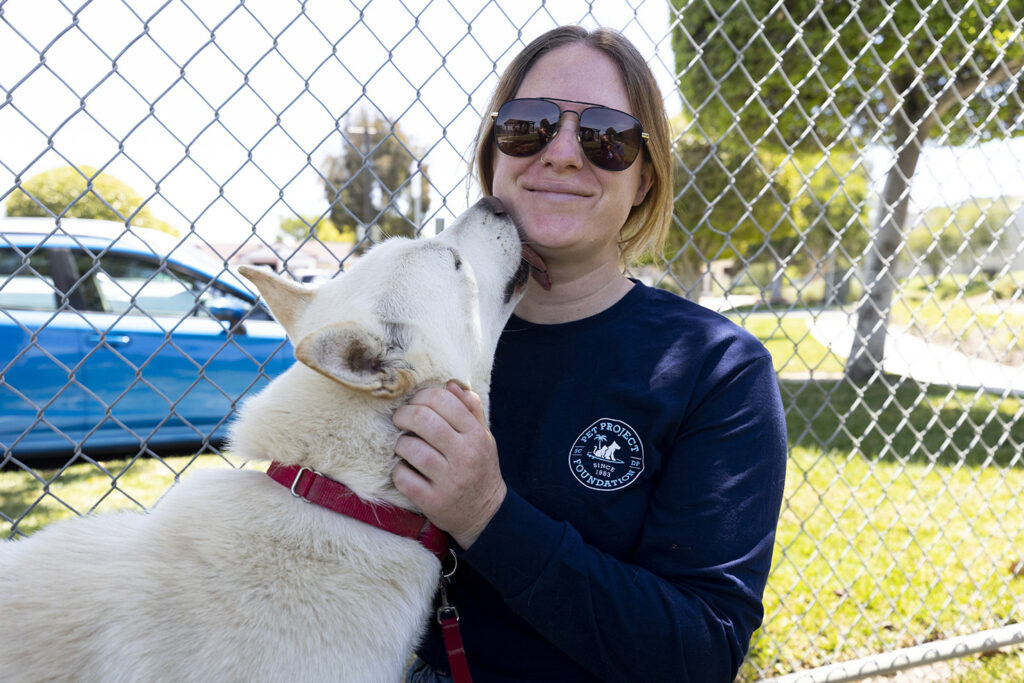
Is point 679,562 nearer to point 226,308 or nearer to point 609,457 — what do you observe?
point 609,457

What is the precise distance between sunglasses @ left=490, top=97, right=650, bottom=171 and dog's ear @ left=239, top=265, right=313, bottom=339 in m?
0.73

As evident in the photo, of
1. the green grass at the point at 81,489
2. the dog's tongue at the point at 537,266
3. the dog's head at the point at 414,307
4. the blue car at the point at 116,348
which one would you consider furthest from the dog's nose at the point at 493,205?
the green grass at the point at 81,489

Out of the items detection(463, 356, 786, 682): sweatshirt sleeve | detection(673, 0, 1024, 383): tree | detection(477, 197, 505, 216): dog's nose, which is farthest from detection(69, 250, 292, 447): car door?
detection(673, 0, 1024, 383): tree

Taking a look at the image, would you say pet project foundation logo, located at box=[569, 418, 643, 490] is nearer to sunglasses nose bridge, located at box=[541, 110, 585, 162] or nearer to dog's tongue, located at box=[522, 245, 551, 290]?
dog's tongue, located at box=[522, 245, 551, 290]

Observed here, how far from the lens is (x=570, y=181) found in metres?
1.93

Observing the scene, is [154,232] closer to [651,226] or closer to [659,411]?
[651,226]

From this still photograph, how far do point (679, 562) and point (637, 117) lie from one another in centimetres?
127

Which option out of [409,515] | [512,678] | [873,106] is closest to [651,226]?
[409,515]

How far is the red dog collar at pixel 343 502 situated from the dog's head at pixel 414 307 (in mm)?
230

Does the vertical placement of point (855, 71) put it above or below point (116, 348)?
above

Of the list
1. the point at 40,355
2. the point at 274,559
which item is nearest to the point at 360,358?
the point at 274,559

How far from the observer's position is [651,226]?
2.29 metres

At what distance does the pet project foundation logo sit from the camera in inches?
66.8

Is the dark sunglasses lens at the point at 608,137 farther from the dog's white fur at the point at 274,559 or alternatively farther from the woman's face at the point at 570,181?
the dog's white fur at the point at 274,559
